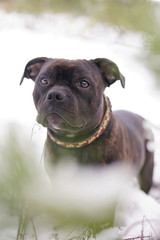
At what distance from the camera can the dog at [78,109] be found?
1338mm

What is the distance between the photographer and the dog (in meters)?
1.34

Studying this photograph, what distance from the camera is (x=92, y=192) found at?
22.7 inches

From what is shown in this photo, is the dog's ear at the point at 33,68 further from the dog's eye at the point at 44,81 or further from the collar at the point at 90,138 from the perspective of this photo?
the collar at the point at 90,138

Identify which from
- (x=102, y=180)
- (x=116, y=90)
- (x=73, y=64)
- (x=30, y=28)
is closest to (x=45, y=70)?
(x=73, y=64)

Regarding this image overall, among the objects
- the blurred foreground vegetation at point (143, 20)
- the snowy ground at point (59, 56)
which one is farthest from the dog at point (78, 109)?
the blurred foreground vegetation at point (143, 20)

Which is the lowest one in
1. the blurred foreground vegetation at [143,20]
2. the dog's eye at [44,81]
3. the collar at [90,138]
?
the blurred foreground vegetation at [143,20]

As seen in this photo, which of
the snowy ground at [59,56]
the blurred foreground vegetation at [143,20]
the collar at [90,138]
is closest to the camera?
the blurred foreground vegetation at [143,20]

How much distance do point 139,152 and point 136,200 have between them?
0.52 m

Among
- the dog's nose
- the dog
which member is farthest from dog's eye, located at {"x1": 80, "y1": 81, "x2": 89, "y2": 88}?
the dog's nose

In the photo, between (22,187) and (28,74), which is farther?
(28,74)

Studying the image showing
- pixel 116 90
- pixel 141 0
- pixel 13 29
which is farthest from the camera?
pixel 13 29

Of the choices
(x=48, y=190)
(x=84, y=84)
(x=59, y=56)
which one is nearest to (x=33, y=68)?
(x=84, y=84)

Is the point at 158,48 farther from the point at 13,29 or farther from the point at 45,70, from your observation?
the point at 13,29

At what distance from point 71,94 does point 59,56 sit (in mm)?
2262
